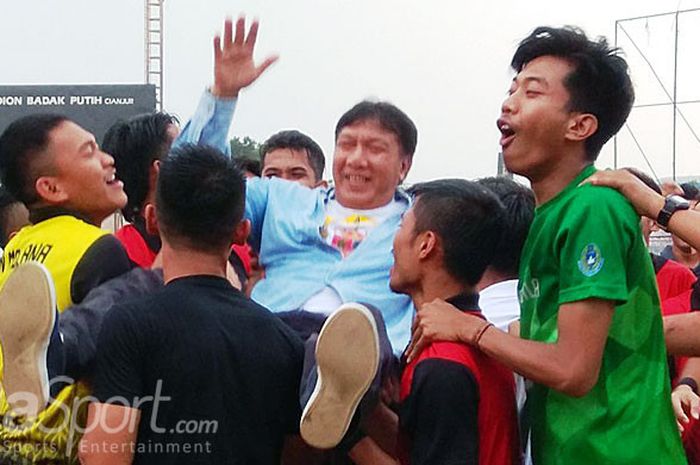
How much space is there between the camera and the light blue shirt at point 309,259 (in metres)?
3.02

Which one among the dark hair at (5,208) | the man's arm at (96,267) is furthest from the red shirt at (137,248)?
the dark hair at (5,208)

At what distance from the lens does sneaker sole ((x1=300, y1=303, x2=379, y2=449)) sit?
220 centimetres

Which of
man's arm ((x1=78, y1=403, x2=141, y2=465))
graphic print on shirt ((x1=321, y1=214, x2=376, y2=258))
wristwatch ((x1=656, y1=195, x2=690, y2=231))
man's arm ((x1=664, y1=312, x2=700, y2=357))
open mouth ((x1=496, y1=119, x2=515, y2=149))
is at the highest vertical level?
open mouth ((x1=496, y1=119, x2=515, y2=149))

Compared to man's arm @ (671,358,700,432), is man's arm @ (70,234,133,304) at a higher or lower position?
higher

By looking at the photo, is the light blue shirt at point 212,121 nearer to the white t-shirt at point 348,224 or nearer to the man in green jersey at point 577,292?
the white t-shirt at point 348,224

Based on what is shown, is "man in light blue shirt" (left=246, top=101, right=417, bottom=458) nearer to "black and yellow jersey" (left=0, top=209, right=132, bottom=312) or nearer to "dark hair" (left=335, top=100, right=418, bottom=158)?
"dark hair" (left=335, top=100, right=418, bottom=158)

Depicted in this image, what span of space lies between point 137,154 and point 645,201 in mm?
1755

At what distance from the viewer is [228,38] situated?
2916 mm

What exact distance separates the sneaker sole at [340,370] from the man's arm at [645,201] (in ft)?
2.05

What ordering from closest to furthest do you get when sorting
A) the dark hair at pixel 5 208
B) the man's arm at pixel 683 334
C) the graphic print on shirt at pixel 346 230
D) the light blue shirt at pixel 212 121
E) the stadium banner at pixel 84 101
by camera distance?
the man's arm at pixel 683 334, the light blue shirt at pixel 212 121, the graphic print on shirt at pixel 346 230, the dark hair at pixel 5 208, the stadium banner at pixel 84 101

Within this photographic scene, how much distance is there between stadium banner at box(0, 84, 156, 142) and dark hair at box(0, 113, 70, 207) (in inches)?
679

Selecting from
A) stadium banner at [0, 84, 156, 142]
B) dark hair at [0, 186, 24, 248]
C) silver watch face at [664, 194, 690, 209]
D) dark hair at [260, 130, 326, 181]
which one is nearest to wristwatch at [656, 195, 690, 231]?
silver watch face at [664, 194, 690, 209]

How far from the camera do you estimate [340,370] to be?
2211 mm

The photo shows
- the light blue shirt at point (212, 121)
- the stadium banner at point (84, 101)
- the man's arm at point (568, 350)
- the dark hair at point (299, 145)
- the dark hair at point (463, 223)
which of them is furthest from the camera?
the stadium banner at point (84, 101)
